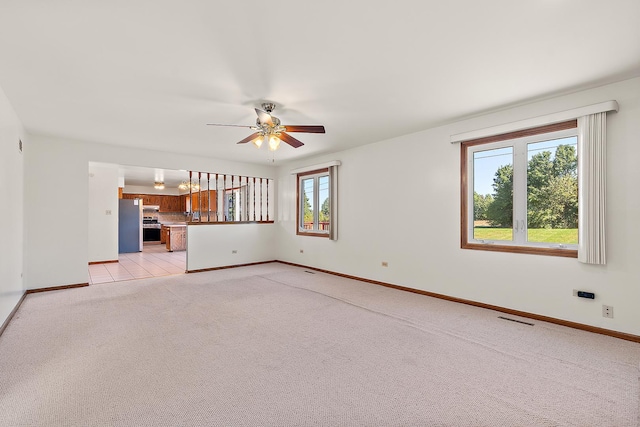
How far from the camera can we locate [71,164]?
5043 mm

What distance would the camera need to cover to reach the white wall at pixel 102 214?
750 centimetres

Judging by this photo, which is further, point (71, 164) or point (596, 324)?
point (71, 164)

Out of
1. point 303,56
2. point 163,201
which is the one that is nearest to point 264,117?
point 303,56

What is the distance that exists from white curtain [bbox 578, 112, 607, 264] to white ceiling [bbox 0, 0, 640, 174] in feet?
1.48

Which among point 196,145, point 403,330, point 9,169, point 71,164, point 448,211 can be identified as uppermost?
point 196,145

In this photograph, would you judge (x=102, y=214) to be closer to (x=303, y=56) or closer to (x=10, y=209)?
(x=10, y=209)

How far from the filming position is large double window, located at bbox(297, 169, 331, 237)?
6547 mm

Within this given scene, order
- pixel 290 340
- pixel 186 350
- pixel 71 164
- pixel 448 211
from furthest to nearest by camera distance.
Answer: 1. pixel 71 164
2. pixel 448 211
3. pixel 290 340
4. pixel 186 350

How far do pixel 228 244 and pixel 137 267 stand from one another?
2161 mm

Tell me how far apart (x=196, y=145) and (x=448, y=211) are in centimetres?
444

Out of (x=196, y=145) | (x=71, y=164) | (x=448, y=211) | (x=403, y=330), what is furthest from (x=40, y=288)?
(x=448, y=211)

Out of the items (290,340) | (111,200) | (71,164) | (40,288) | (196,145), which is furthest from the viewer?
(111,200)

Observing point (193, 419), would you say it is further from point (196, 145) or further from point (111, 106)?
point (196, 145)

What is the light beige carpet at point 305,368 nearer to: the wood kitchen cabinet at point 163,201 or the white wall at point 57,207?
the white wall at point 57,207
